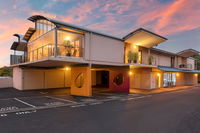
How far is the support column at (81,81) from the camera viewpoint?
1189 centimetres

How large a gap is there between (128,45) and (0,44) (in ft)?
77.2

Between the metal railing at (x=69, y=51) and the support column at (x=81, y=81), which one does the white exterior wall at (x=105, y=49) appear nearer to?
the metal railing at (x=69, y=51)

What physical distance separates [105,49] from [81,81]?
399cm

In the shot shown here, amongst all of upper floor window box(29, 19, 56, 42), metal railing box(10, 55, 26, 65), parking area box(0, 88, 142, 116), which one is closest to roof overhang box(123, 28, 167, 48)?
parking area box(0, 88, 142, 116)

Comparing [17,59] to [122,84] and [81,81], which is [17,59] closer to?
[81,81]

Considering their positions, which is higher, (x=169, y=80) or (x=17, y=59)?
(x=17, y=59)

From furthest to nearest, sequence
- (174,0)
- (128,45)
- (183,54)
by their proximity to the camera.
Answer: (183,54), (128,45), (174,0)

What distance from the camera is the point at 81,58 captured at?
11.2m

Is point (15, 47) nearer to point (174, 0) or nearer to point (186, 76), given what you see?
point (174, 0)

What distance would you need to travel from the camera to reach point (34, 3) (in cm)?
1527

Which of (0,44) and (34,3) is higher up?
(34,3)

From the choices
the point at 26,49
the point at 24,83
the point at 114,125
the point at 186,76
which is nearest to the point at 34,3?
the point at 26,49

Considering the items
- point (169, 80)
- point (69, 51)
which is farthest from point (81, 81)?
point (169, 80)

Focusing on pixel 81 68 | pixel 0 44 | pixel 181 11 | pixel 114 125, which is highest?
pixel 181 11
